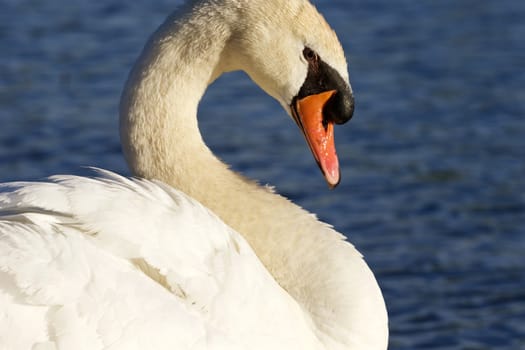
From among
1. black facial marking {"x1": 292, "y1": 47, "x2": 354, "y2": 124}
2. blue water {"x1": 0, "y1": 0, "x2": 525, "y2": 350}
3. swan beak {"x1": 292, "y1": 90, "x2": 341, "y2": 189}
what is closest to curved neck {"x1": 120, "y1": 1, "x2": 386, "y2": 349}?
swan beak {"x1": 292, "y1": 90, "x2": 341, "y2": 189}

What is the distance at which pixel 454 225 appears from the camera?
785cm

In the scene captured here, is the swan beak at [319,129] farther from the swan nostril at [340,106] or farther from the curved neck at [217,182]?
the curved neck at [217,182]

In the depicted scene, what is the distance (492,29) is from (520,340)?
525cm

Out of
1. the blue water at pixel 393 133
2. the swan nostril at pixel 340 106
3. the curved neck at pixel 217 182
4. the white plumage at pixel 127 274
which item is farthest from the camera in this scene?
the blue water at pixel 393 133

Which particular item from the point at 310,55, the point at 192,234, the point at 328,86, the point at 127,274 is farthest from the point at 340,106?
the point at 127,274

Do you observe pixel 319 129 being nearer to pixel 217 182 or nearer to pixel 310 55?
pixel 310 55

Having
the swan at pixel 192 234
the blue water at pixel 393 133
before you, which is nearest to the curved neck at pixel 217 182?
the swan at pixel 192 234

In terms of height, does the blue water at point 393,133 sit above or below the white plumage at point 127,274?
below

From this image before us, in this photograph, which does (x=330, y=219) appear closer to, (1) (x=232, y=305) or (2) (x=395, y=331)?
(2) (x=395, y=331)

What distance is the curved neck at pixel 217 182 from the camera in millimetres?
4523

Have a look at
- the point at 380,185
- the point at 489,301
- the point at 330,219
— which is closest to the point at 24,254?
the point at 489,301

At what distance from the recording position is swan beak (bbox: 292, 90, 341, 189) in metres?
4.68

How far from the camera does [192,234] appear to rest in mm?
4137

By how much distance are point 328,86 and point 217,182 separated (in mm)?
561
